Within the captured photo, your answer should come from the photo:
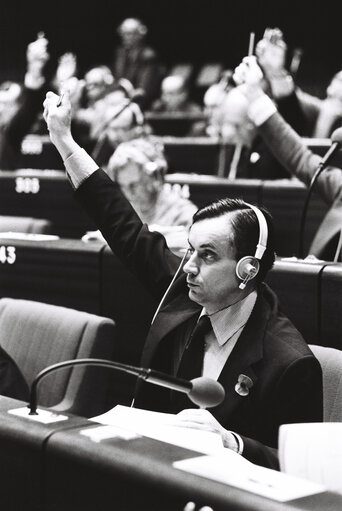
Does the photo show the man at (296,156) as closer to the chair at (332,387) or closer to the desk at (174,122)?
the chair at (332,387)

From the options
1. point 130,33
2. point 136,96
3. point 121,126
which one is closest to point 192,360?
point 121,126

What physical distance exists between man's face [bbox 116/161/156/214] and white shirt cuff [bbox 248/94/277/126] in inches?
29.8

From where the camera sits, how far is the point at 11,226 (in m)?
4.86

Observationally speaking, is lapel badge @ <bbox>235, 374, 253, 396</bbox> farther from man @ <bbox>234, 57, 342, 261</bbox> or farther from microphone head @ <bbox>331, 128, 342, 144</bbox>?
microphone head @ <bbox>331, 128, 342, 144</bbox>

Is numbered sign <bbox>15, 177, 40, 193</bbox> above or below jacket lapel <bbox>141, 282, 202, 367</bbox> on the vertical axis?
below

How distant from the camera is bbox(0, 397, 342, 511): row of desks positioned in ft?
3.71

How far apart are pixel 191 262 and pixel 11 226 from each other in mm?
2969

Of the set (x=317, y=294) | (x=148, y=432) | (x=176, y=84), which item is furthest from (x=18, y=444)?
(x=176, y=84)

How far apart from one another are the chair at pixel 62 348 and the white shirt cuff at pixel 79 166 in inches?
20.0

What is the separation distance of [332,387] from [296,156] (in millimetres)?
1429

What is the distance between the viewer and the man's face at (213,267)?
6.48 feet

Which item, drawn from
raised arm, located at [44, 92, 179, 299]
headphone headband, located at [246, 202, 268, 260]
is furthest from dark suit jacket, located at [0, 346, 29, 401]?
headphone headband, located at [246, 202, 268, 260]

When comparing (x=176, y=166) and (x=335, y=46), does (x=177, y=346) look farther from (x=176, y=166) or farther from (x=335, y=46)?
(x=335, y=46)

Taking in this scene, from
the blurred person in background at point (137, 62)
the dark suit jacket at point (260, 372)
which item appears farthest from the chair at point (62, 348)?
the blurred person in background at point (137, 62)
